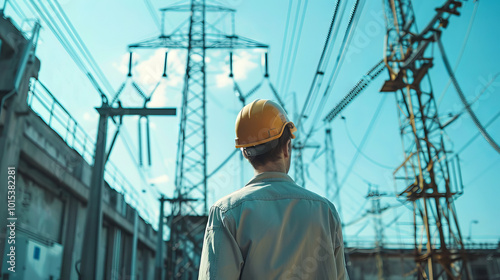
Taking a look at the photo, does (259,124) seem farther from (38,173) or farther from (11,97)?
(38,173)

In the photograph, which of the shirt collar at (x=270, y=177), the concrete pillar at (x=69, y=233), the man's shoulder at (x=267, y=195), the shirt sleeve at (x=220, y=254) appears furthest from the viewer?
the concrete pillar at (x=69, y=233)

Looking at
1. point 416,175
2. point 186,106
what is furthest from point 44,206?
point 416,175

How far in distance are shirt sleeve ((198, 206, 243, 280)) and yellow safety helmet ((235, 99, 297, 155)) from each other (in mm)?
347

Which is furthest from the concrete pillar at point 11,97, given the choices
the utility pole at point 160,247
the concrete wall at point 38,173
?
the utility pole at point 160,247

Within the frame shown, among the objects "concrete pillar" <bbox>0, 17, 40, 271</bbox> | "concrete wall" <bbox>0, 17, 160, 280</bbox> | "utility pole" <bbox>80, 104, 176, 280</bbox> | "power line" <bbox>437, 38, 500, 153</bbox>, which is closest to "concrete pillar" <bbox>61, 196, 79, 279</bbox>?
"concrete wall" <bbox>0, 17, 160, 280</bbox>

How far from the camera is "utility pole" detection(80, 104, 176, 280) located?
7.38m

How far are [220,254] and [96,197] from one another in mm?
7007

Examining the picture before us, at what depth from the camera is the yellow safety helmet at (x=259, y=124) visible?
1725mm

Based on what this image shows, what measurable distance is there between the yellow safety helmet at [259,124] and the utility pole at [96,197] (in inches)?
260

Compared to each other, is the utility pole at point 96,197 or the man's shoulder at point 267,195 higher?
the utility pole at point 96,197

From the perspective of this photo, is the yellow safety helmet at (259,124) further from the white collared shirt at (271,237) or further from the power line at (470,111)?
the power line at (470,111)

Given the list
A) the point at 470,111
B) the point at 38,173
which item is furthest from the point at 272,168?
the point at 38,173

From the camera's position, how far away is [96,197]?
7.85 m

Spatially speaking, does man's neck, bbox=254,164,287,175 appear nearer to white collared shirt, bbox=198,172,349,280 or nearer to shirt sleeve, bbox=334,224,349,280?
white collared shirt, bbox=198,172,349,280
